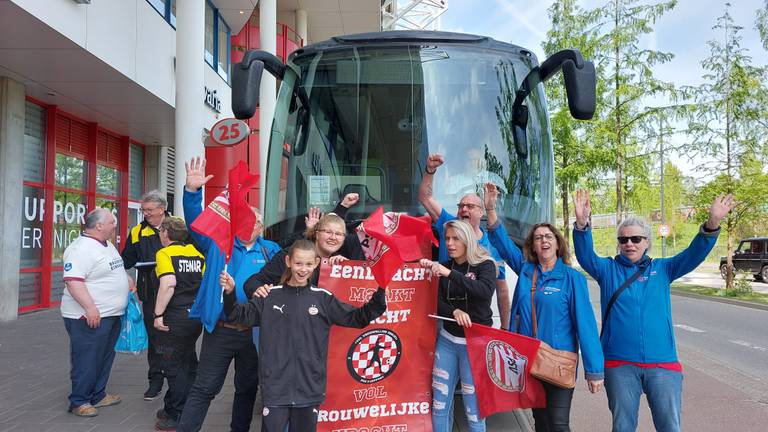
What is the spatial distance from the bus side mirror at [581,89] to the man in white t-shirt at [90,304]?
4.04 meters

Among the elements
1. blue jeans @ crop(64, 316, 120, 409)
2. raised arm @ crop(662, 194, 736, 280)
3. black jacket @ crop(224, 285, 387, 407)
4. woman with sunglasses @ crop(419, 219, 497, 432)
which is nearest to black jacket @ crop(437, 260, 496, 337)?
woman with sunglasses @ crop(419, 219, 497, 432)

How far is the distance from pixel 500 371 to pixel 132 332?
12.1 ft

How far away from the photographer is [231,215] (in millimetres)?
3369

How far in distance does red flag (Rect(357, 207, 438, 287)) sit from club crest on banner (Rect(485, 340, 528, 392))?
77 cm

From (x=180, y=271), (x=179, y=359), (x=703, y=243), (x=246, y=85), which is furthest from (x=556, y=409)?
(x=246, y=85)

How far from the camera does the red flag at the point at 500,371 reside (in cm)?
365

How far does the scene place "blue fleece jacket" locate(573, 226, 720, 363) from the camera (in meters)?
3.44

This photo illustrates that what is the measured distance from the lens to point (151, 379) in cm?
565

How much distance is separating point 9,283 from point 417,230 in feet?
31.1

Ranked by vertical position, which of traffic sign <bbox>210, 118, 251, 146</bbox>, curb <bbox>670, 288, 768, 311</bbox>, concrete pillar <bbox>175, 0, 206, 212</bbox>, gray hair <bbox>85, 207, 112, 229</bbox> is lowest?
curb <bbox>670, 288, 768, 311</bbox>

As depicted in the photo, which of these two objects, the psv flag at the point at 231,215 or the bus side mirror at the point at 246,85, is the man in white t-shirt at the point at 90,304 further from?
the psv flag at the point at 231,215

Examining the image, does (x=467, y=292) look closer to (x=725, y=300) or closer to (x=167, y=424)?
(x=167, y=424)

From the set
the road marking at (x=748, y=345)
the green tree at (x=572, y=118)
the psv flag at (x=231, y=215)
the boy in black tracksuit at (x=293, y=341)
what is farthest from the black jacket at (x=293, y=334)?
the green tree at (x=572, y=118)

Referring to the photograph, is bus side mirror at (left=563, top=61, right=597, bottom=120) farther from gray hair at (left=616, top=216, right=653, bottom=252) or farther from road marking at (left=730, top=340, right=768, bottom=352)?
road marking at (left=730, top=340, right=768, bottom=352)
